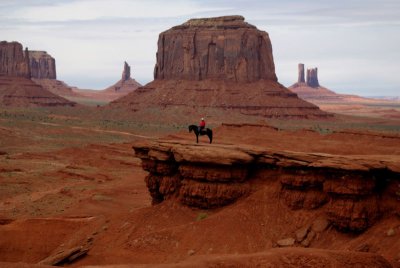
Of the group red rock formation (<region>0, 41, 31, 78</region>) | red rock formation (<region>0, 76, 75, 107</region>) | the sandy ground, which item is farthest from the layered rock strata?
red rock formation (<region>0, 41, 31, 78</region>)

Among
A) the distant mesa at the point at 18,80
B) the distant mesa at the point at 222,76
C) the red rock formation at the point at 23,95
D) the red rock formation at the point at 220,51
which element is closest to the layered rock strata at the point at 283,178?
the distant mesa at the point at 222,76

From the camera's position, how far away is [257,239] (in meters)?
21.0

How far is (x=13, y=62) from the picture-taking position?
478 ft

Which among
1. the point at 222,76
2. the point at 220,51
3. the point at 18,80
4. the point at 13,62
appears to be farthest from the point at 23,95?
the point at 220,51

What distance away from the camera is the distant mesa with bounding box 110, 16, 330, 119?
4466 inches

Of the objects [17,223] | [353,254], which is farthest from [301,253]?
[17,223]

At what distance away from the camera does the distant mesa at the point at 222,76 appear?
113438mm

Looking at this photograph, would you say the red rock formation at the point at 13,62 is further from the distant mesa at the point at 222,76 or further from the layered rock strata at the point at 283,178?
the layered rock strata at the point at 283,178

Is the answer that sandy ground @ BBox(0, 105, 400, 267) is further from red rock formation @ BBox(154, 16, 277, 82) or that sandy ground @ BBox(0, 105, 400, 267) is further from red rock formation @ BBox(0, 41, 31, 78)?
red rock formation @ BBox(0, 41, 31, 78)

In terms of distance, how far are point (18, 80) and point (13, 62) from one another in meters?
4.40

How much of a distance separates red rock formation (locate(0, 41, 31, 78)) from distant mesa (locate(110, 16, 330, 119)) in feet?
115

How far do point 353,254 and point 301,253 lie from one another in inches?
49.3

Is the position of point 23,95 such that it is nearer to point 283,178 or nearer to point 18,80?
point 18,80

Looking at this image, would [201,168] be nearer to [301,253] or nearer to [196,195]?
[196,195]
